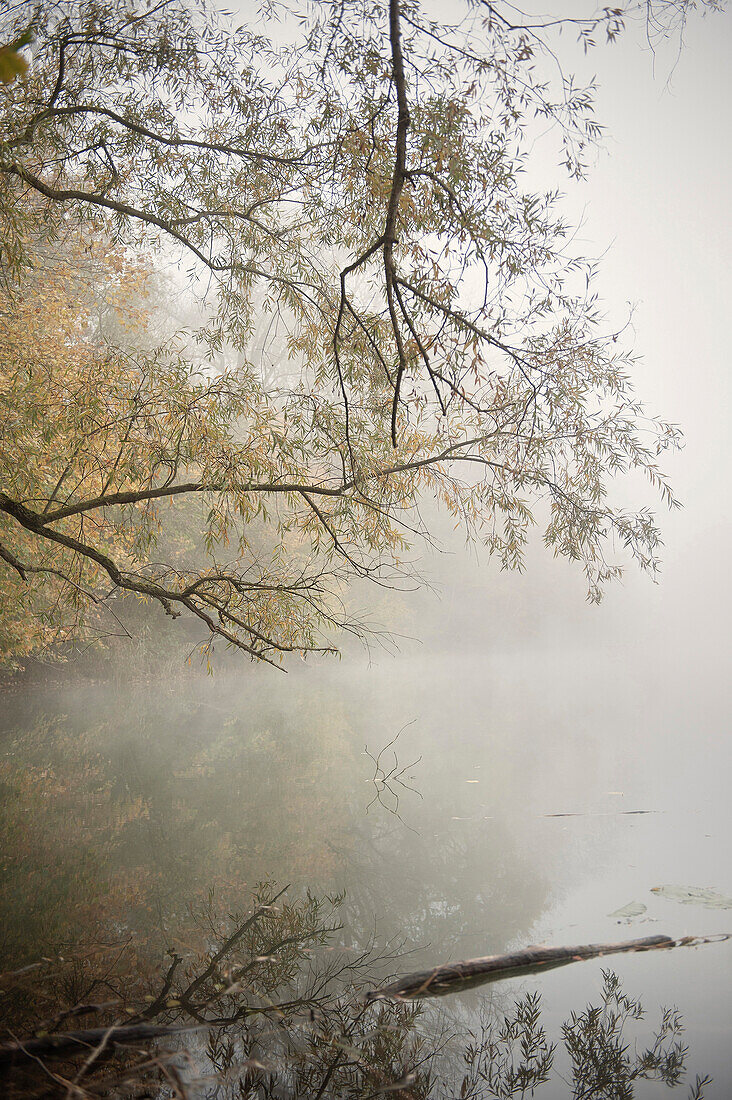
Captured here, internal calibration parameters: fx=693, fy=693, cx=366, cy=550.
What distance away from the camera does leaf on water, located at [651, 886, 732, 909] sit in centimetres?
371

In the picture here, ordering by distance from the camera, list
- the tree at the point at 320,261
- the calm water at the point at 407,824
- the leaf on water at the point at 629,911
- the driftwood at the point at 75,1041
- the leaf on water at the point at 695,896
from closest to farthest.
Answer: the driftwood at the point at 75,1041
the calm water at the point at 407,824
the tree at the point at 320,261
the leaf on water at the point at 629,911
the leaf on water at the point at 695,896

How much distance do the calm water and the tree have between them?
1.55 metres

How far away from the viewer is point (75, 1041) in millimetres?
1913

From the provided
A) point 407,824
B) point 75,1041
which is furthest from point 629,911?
point 75,1041

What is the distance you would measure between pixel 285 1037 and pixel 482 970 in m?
0.74

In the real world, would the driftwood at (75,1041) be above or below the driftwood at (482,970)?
below

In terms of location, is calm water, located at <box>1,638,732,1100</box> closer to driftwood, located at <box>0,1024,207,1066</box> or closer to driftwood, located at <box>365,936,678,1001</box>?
driftwood, located at <box>365,936,678,1001</box>

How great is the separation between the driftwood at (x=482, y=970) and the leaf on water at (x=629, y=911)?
0.73 metres

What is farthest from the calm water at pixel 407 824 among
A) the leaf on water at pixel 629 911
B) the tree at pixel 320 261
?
the tree at pixel 320 261

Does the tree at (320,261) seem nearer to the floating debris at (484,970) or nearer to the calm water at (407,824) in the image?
the calm water at (407,824)

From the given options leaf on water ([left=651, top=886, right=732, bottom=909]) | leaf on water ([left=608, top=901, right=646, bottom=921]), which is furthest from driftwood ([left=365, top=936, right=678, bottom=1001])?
leaf on water ([left=651, top=886, right=732, bottom=909])

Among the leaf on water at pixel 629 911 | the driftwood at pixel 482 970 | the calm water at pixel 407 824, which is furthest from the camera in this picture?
the leaf on water at pixel 629 911

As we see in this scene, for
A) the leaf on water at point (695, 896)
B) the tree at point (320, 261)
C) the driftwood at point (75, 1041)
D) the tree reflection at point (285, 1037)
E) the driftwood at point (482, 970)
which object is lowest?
the tree reflection at point (285, 1037)

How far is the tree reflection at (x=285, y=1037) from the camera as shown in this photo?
6.40 ft
